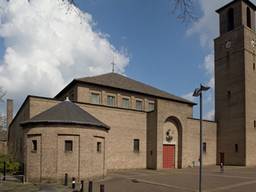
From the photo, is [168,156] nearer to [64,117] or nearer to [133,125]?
[133,125]

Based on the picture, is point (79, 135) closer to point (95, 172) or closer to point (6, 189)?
point (95, 172)

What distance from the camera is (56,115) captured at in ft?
87.9

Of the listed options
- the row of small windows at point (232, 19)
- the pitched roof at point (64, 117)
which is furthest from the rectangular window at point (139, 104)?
the row of small windows at point (232, 19)

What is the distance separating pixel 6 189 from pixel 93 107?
16400 mm

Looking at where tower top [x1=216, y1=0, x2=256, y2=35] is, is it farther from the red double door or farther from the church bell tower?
the red double door

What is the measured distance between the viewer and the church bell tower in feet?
148

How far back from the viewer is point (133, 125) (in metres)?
38.7

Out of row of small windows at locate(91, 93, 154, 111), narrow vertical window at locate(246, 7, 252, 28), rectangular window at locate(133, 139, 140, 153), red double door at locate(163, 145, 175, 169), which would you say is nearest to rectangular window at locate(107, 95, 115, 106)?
row of small windows at locate(91, 93, 154, 111)

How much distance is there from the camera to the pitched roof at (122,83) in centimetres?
4308

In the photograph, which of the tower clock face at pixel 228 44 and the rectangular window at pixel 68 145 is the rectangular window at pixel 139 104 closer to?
the tower clock face at pixel 228 44

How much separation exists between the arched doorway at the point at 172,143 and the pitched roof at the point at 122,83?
711 centimetres

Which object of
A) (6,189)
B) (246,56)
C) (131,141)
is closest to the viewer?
(6,189)

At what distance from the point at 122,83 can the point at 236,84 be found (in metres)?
16.1

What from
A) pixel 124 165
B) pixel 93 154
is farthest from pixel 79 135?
pixel 124 165
